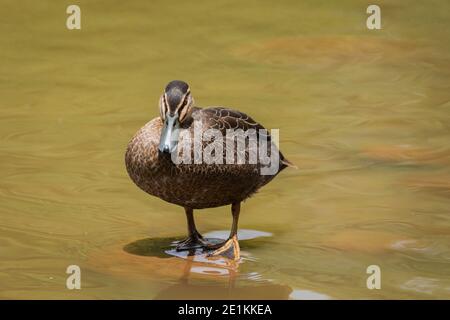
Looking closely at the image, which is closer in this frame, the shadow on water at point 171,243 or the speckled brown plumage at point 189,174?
the speckled brown plumage at point 189,174

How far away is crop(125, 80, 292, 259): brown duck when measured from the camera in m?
7.47

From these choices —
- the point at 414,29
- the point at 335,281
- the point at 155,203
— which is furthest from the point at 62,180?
the point at 414,29

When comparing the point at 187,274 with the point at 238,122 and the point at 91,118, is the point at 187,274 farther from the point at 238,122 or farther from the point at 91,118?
the point at 91,118

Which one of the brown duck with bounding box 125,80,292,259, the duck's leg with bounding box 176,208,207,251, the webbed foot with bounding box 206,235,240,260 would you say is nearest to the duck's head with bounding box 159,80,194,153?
the brown duck with bounding box 125,80,292,259

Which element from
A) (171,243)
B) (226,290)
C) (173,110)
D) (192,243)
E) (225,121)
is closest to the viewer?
(226,290)

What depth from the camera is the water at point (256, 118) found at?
25.3ft

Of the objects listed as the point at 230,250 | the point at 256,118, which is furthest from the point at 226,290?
the point at 256,118

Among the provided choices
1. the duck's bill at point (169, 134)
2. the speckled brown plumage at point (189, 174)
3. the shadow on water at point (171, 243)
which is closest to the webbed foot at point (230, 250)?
the shadow on water at point (171, 243)

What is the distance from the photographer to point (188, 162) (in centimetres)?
748

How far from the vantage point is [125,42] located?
547 inches

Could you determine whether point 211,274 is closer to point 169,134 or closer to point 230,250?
point 230,250

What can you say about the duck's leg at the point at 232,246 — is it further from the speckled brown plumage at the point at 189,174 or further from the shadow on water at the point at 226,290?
the shadow on water at the point at 226,290

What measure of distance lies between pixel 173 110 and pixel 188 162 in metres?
0.38

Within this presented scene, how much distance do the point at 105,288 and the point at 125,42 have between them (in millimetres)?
7024
